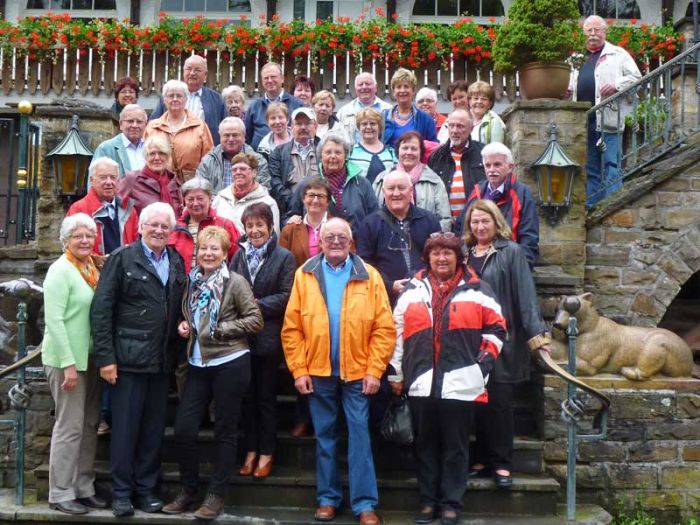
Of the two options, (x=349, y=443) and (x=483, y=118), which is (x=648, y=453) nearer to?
(x=349, y=443)

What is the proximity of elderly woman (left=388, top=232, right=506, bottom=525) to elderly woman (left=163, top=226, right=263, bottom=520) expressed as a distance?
91cm

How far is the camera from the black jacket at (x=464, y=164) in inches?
248

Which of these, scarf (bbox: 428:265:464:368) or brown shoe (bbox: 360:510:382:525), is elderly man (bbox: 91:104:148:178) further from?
brown shoe (bbox: 360:510:382:525)

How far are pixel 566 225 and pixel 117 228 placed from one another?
3.47 m

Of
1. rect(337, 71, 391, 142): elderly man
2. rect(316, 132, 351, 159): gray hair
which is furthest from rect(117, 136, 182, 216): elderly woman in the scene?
rect(337, 71, 391, 142): elderly man

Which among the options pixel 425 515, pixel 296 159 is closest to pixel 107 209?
pixel 296 159

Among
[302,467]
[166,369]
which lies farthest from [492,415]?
[166,369]

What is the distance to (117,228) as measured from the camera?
5.80 meters

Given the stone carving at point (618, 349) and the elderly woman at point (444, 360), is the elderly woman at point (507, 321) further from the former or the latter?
the stone carving at point (618, 349)

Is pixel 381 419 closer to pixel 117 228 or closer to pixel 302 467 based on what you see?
pixel 302 467

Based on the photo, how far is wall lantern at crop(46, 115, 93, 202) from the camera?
647 centimetres

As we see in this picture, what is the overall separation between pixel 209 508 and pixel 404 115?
11.6 ft

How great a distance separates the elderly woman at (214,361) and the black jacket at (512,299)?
58.1 inches

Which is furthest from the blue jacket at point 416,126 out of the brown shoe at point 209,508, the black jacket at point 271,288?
the brown shoe at point 209,508
